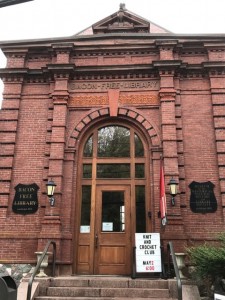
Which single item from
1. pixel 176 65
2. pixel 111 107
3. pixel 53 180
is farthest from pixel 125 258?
pixel 176 65

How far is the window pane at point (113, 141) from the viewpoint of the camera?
32.6 ft

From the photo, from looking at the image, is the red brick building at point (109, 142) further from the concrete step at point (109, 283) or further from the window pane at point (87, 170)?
the concrete step at point (109, 283)

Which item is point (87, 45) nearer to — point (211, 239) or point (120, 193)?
point (120, 193)

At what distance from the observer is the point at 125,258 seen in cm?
885

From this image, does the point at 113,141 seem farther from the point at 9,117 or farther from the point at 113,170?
the point at 9,117

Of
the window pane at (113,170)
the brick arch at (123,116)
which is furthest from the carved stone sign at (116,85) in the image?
the window pane at (113,170)

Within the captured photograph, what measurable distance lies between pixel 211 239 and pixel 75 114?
5.33 m

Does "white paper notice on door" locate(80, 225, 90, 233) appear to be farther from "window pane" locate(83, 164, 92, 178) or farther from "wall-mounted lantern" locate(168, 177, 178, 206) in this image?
"wall-mounted lantern" locate(168, 177, 178, 206)

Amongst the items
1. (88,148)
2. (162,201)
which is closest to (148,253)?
(162,201)

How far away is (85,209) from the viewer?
9.41m

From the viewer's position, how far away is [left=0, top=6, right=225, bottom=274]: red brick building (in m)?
8.92

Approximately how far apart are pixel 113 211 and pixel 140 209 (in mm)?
771

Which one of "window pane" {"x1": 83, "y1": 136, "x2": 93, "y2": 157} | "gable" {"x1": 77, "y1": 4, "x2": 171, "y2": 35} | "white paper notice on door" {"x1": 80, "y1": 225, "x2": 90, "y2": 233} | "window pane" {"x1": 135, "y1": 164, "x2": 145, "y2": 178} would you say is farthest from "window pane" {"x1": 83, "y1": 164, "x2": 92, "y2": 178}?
"gable" {"x1": 77, "y1": 4, "x2": 171, "y2": 35}

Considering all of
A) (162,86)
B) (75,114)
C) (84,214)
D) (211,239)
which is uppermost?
(162,86)
